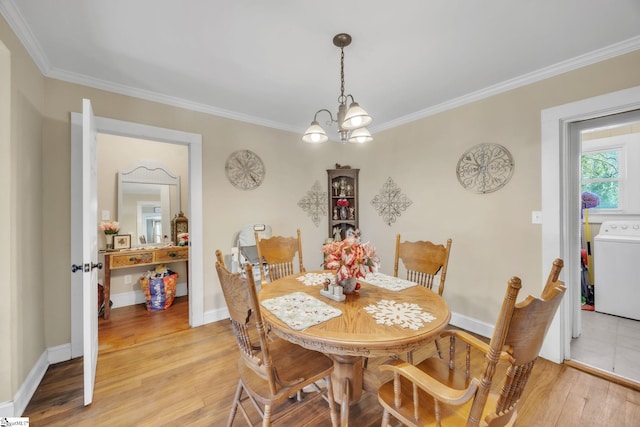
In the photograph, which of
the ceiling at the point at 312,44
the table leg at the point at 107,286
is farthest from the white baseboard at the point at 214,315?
the ceiling at the point at 312,44

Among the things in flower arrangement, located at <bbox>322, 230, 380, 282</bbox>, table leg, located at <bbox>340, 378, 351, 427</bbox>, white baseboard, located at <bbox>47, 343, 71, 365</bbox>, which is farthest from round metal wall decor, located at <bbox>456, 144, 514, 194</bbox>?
white baseboard, located at <bbox>47, 343, 71, 365</bbox>

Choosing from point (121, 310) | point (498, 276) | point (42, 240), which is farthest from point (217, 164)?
point (498, 276)

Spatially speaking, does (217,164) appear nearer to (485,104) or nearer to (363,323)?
(363,323)

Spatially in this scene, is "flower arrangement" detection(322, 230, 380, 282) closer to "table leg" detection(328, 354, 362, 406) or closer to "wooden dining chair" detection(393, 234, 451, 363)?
"table leg" detection(328, 354, 362, 406)

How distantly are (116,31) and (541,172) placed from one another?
134 inches

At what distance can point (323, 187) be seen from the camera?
12.9 feet

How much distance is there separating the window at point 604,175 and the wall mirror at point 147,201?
5903 millimetres

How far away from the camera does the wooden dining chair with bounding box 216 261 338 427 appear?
3.67 ft

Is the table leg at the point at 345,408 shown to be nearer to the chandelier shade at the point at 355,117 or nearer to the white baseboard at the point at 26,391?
the chandelier shade at the point at 355,117

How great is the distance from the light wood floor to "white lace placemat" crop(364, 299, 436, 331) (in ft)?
2.33

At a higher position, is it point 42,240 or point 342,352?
point 42,240

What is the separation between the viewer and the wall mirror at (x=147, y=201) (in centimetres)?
358

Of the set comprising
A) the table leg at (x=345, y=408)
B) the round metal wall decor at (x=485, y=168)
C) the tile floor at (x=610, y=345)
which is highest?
the round metal wall decor at (x=485, y=168)

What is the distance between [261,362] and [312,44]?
2.03 meters
